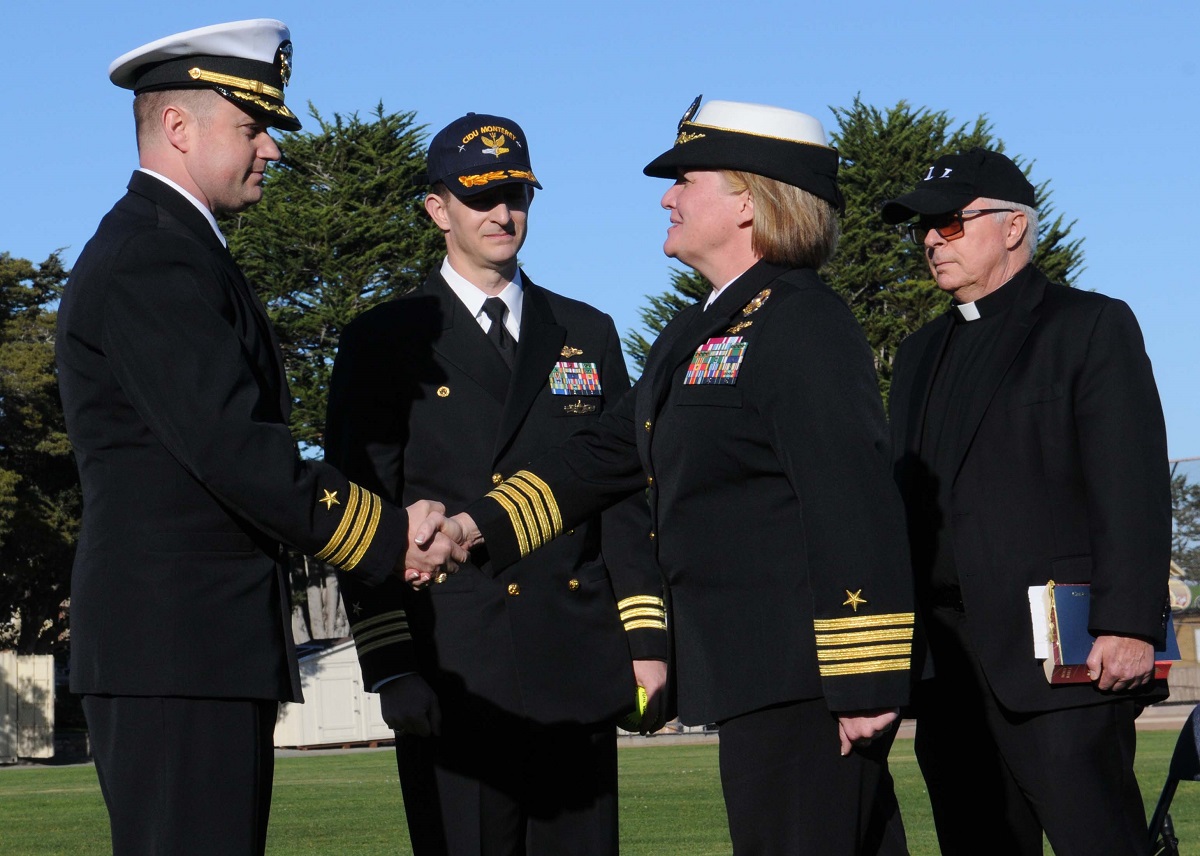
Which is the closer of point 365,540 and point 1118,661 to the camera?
point 365,540

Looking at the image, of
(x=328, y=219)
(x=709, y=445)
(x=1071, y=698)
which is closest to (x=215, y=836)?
(x=709, y=445)

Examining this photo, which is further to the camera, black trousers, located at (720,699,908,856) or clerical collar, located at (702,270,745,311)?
clerical collar, located at (702,270,745,311)

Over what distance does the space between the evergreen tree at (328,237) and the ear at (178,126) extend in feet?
145

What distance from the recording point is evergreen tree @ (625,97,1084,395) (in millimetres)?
49844

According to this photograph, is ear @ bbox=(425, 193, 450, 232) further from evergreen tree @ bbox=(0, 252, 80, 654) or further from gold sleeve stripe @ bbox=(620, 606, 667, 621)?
evergreen tree @ bbox=(0, 252, 80, 654)

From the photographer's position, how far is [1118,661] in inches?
203

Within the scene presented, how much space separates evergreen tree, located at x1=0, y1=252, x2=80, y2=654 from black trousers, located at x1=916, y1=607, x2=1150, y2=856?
39337 mm

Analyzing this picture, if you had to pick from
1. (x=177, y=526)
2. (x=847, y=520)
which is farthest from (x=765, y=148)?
(x=177, y=526)

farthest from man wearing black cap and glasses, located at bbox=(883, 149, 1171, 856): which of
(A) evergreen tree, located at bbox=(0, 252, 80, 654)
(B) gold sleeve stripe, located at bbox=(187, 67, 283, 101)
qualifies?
(A) evergreen tree, located at bbox=(0, 252, 80, 654)

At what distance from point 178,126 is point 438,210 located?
4.65ft

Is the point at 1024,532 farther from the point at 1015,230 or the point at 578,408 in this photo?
the point at 578,408

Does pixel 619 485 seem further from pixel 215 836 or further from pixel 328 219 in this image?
pixel 328 219

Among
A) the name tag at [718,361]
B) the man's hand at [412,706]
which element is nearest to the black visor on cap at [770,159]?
the name tag at [718,361]

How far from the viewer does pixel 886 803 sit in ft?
14.9
